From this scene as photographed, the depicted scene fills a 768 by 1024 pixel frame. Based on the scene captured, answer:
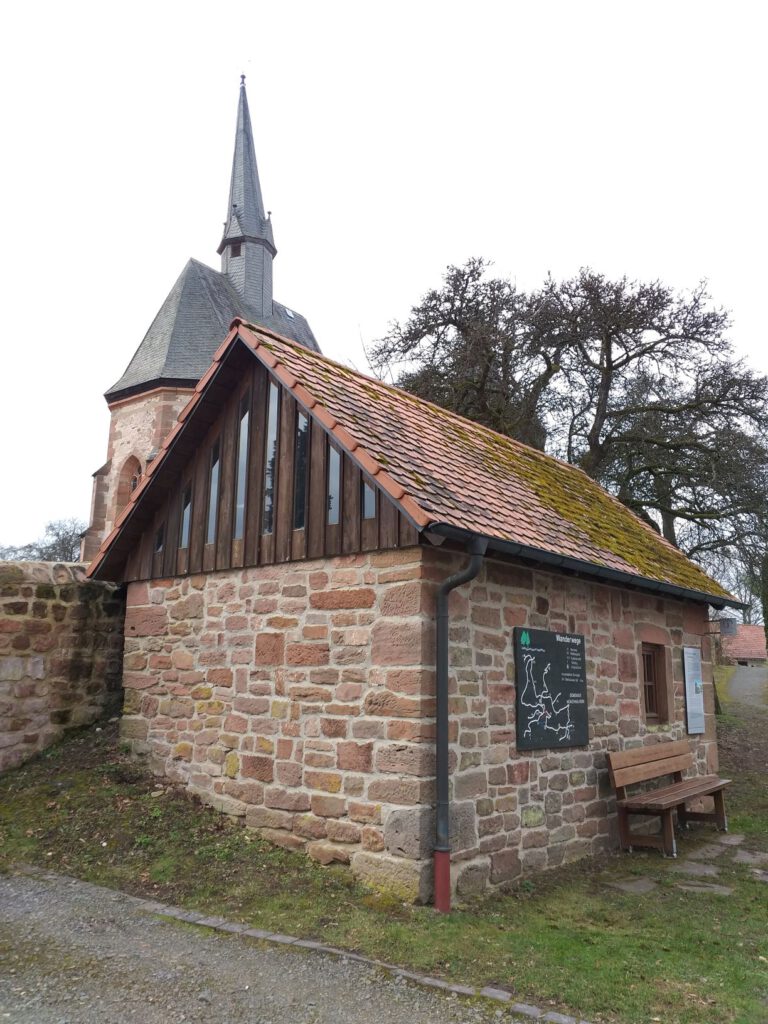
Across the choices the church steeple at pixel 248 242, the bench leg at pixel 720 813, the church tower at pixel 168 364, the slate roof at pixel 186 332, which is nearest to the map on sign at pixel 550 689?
the bench leg at pixel 720 813

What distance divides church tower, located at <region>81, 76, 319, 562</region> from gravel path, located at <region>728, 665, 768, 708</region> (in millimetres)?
19969

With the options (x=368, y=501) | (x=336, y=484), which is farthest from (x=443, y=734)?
(x=336, y=484)

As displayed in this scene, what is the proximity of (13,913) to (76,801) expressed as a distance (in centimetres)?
223

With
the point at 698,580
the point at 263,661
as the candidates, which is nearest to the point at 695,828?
the point at 698,580

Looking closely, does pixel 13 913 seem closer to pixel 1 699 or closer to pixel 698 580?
pixel 1 699

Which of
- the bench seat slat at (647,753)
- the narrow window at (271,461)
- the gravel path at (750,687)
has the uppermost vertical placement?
the narrow window at (271,461)

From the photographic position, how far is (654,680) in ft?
32.8

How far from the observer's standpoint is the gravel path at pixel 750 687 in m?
26.7

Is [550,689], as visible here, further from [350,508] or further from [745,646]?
[745,646]

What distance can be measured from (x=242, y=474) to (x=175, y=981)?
4.66m

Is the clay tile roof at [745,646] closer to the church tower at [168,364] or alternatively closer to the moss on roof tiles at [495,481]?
the church tower at [168,364]

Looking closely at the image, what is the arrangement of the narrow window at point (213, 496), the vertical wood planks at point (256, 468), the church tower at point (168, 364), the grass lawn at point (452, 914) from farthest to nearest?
the church tower at point (168, 364) < the narrow window at point (213, 496) < the vertical wood planks at point (256, 468) < the grass lawn at point (452, 914)

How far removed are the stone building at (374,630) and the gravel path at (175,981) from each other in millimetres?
1311

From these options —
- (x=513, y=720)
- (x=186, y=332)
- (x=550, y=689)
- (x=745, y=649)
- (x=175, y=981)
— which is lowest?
(x=175, y=981)
